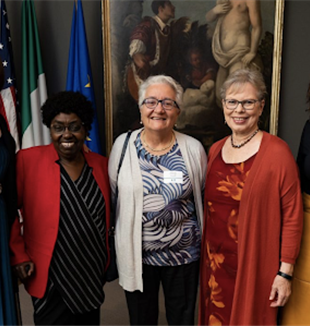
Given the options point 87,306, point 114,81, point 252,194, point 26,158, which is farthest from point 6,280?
point 114,81

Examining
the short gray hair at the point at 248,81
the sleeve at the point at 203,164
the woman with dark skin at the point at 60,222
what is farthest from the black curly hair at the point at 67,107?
the short gray hair at the point at 248,81

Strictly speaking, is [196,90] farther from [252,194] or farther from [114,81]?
[252,194]

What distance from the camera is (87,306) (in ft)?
6.44

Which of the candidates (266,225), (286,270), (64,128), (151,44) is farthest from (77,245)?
(151,44)

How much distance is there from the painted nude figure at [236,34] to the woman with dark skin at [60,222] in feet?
6.70

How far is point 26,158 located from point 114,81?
6.46 feet

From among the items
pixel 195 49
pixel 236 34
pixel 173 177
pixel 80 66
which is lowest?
pixel 173 177

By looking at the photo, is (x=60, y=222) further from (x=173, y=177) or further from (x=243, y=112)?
(x=243, y=112)

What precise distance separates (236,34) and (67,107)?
225 cm

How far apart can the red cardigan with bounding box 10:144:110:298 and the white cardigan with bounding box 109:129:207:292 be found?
0.40 metres

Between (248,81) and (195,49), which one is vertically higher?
(195,49)

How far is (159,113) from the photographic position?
2.02 m

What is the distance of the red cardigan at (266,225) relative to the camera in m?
1.76

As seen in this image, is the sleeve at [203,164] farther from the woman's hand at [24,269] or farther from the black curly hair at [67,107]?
the woman's hand at [24,269]
